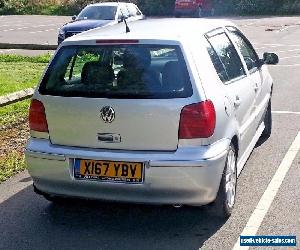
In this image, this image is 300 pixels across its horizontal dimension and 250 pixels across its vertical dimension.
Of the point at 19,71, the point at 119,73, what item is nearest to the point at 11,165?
the point at 119,73

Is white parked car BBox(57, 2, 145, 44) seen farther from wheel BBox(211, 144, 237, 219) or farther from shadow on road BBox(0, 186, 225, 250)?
wheel BBox(211, 144, 237, 219)

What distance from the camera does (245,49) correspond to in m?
5.90

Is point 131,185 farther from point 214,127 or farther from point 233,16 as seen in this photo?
point 233,16

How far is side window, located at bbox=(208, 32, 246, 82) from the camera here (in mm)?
4811

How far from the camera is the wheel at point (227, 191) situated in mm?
4379

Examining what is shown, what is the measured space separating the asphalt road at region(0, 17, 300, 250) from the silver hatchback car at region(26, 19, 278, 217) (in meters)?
0.27

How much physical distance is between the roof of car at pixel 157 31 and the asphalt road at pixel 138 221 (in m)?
1.55

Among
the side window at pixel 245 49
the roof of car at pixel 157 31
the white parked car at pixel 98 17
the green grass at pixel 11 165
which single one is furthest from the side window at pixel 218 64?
the white parked car at pixel 98 17

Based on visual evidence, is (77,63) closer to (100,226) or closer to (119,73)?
(119,73)

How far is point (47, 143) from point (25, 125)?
3.45 metres

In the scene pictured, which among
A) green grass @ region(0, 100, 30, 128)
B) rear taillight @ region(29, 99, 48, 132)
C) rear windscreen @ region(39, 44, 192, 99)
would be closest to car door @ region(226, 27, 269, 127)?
rear windscreen @ region(39, 44, 192, 99)

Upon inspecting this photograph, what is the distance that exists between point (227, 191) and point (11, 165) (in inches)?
107

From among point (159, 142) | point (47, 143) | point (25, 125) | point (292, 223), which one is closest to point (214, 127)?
point (159, 142)

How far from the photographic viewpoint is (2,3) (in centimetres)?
3847
